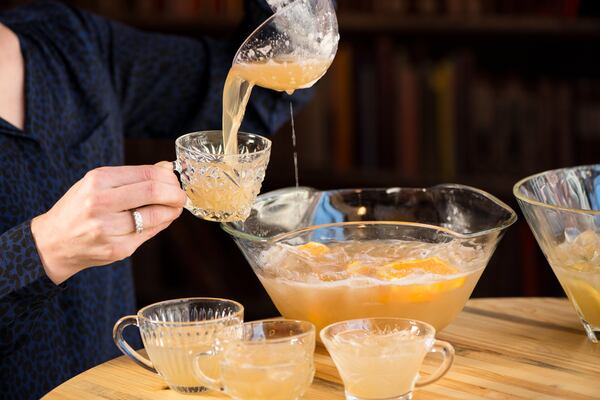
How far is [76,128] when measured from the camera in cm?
184

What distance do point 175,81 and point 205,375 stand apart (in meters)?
1.00

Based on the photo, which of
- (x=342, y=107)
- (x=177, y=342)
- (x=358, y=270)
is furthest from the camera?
(x=342, y=107)

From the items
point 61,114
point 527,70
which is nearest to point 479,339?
point 61,114

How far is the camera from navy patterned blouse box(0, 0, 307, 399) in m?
1.64

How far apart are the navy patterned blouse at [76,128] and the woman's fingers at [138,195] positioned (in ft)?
0.61

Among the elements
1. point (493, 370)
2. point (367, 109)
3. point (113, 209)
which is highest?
point (113, 209)

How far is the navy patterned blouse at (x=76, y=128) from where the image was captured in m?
1.64

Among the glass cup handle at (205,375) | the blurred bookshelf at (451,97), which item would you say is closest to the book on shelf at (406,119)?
the blurred bookshelf at (451,97)

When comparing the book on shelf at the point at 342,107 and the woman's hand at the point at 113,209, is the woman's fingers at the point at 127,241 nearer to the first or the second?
the woman's hand at the point at 113,209

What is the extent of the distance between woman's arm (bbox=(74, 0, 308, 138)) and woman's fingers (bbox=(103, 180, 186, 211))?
0.78 meters

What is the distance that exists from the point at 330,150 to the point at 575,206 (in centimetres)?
155

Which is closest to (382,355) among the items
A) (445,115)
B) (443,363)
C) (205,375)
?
(443,363)

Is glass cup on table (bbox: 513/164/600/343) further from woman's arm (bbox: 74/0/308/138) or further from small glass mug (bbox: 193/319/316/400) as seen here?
woman's arm (bbox: 74/0/308/138)

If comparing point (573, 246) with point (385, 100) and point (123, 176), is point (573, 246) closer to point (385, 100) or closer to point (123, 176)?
point (123, 176)
